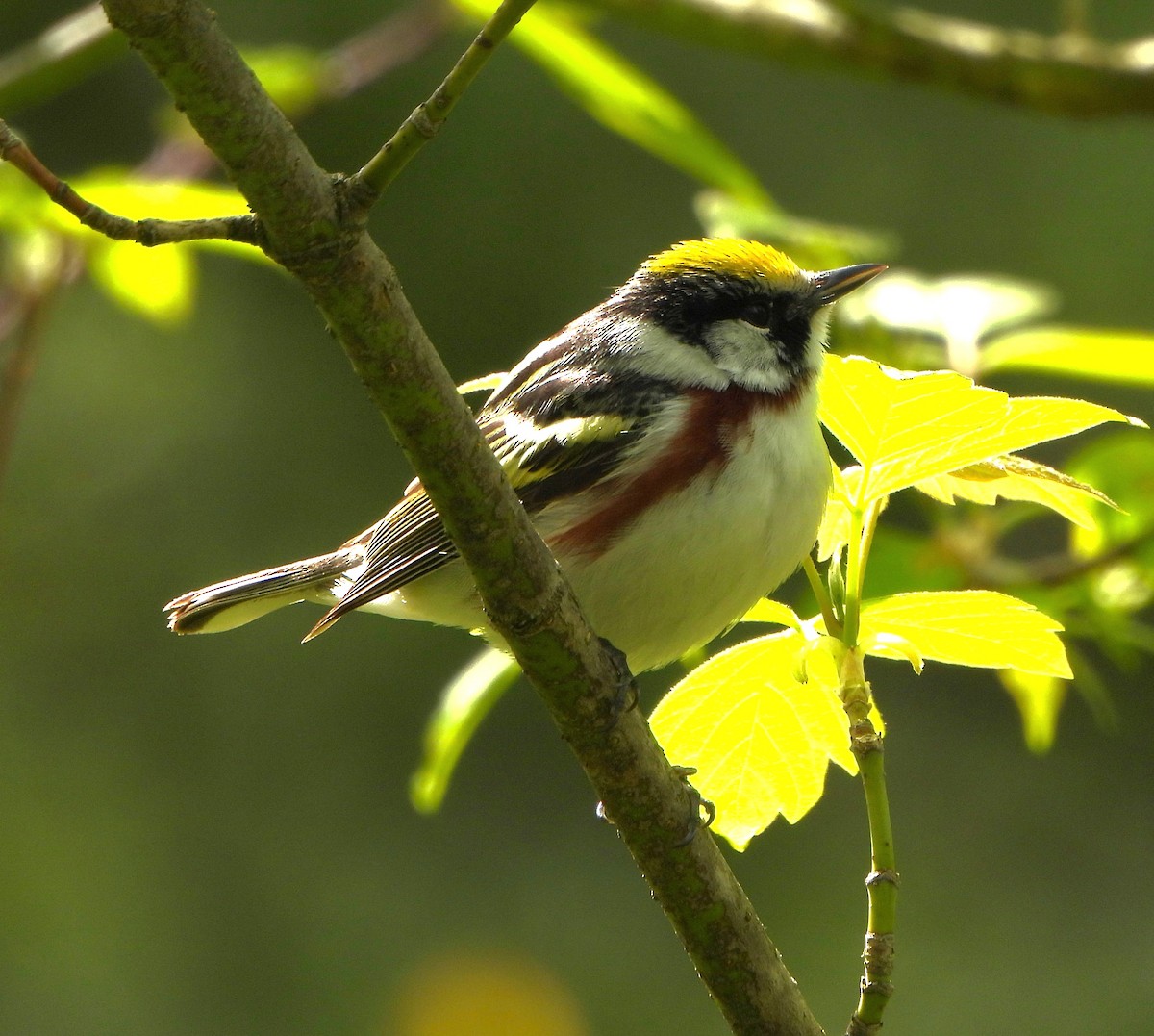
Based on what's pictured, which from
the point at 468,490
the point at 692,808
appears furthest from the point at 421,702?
the point at 468,490

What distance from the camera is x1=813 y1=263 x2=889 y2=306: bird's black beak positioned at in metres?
2.41

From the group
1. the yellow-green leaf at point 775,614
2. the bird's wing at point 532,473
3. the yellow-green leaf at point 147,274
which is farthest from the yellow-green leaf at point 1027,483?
the yellow-green leaf at point 147,274

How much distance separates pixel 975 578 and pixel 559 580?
92cm

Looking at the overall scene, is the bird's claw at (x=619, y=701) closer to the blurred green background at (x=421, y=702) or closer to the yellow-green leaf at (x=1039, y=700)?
the yellow-green leaf at (x=1039, y=700)

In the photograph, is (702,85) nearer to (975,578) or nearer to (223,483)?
(223,483)

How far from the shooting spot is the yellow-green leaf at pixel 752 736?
1.63 meters

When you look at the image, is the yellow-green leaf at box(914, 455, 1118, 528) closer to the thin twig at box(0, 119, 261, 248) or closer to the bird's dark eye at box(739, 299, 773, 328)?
the thin twig at box(0, 119, 261, 248)

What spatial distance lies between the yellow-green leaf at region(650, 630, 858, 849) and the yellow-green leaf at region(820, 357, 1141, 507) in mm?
242

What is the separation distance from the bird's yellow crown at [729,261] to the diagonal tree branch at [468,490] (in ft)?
3.87

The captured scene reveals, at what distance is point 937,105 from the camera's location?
8758 millimetres

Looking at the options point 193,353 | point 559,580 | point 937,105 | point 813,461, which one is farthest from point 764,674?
point 937,105

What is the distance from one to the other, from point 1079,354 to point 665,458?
0.60 m

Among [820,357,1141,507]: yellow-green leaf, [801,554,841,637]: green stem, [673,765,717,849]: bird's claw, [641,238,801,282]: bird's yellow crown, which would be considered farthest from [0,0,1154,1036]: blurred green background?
[820,357,1141,507]: yellow-green leaf

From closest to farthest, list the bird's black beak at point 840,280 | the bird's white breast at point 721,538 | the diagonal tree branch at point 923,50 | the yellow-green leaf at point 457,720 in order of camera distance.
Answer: the yellow-green leaf at point 457,720, the bird's white breast at point 721,538, the bird's black beak at point 840,280, the diagonal tree branch at point 923,50
